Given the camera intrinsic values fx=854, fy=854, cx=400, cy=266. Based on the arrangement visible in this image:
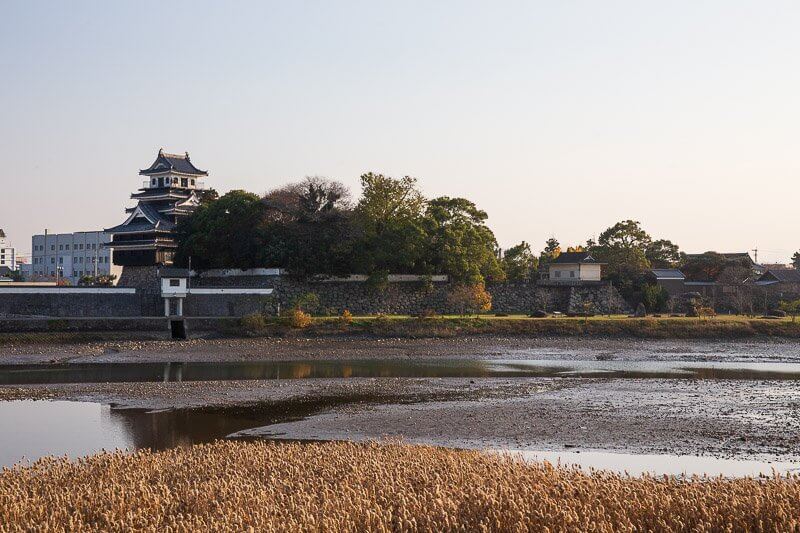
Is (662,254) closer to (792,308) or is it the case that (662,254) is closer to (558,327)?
(792,308)

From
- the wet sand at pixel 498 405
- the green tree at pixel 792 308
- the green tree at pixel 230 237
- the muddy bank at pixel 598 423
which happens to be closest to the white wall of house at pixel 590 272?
the green tree at pixel 792 308

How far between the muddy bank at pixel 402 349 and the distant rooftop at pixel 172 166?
93.5ft

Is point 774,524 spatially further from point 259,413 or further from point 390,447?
point 259,413

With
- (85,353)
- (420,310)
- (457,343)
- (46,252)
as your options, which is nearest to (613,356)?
(457,343)

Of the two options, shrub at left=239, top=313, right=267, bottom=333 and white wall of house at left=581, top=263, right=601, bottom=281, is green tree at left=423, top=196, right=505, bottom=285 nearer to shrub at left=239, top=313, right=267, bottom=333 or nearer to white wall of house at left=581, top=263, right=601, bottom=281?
white wall of house at left=581, top=263, right=601, bottom=281

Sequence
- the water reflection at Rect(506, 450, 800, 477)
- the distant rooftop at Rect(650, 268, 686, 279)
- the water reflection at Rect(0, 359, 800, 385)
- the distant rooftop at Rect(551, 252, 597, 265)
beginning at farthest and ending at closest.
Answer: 1. the distant rooftop at Rect(650, 268, 686, 279)
2. the distant rooftop at Rect(551, 252, 597, 265)
3. the water reflection at Rect(0, 359, 800, 385)
4. the water reflection at Rect(506, 450, 800, 477)

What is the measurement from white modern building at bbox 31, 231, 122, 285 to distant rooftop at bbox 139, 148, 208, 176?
46390 mm

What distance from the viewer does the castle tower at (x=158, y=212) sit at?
227ft

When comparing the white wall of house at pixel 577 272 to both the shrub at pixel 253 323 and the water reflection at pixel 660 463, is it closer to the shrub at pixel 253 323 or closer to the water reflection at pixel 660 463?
the shrub at pixel 253 323

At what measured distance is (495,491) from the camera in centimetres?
1176

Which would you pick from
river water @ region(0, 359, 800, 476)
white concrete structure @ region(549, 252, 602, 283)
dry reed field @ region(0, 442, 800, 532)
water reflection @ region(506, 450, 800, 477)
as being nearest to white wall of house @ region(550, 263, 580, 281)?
white concrete structure @ region(549, 252, 602, 283)

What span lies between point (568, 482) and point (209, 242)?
54.4 metres

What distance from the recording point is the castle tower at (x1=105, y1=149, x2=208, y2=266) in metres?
69.1

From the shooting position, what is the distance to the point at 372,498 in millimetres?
11875
